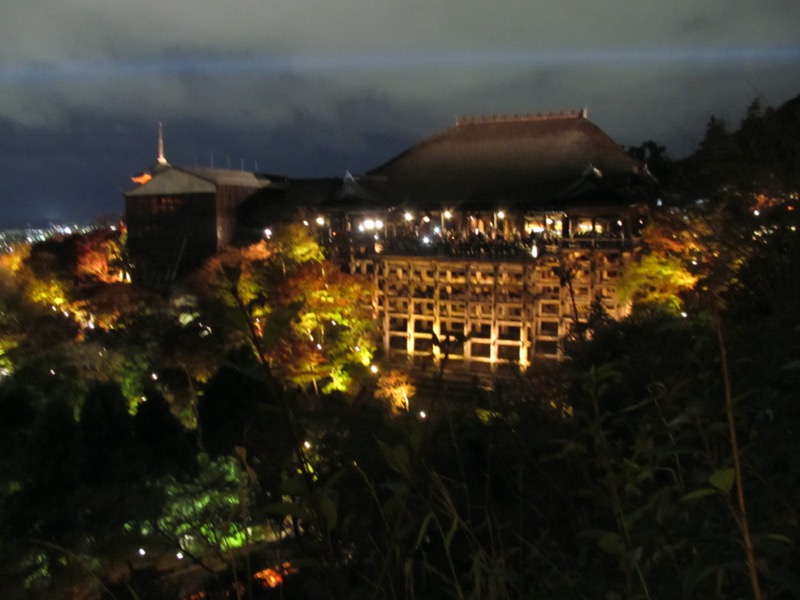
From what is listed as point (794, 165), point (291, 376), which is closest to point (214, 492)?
point (291, 376)

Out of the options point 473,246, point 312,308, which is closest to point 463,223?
point 473,246

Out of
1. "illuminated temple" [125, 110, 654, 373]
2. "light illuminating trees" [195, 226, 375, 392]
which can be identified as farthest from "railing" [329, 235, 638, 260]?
"light illuminating trees" [195, 226, 375, 392]

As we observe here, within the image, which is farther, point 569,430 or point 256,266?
point 256,266

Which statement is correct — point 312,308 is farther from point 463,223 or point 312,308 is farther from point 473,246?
point 463,223

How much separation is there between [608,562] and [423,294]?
1427 centimetres

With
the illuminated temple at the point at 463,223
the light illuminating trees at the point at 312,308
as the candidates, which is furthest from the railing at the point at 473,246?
the light illuminating trees at the point at 312,308

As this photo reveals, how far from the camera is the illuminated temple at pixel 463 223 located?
14781mm

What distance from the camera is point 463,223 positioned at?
18.4 m

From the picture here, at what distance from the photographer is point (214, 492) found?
9023 millimetres

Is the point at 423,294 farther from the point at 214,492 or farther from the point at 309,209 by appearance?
the point at 214,492

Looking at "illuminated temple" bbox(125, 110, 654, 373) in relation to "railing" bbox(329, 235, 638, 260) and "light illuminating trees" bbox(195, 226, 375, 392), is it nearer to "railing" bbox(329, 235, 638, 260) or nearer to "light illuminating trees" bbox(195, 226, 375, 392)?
"railing" bbox(329, 235, 638, 260)

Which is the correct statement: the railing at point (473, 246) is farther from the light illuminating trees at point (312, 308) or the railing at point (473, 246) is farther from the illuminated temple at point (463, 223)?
the light illuminating trees at point (312, 308)

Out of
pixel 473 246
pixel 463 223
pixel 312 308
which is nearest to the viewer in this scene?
pixel 312 308

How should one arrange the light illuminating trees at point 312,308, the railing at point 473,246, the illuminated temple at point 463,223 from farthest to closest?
the illuminated temple at point 463,223 < the railing at point 473,246 < the light illuminating trees at point 312,308
